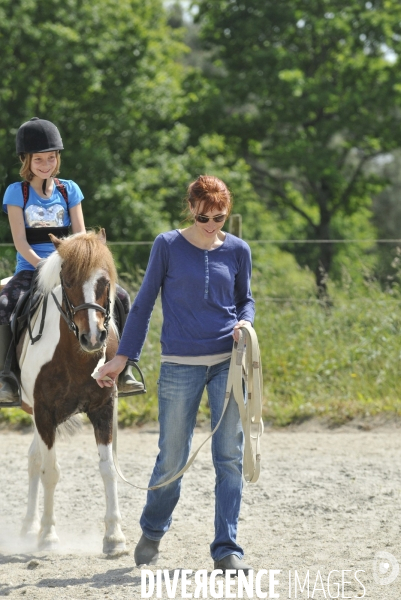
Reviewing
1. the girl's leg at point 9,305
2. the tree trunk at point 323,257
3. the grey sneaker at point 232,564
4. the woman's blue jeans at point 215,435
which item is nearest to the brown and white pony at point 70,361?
the girl's leg at point 9,305

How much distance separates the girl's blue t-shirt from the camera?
530 centimetres

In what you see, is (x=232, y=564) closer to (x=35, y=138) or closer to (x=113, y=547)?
(x=113, y=547)

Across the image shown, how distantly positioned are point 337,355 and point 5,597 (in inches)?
238

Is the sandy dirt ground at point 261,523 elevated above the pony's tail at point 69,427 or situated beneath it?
situated beneath

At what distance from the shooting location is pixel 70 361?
5023 mm

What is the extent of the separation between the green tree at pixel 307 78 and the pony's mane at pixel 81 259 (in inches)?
800

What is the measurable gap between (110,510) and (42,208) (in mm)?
1898

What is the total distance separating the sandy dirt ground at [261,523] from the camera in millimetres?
4043

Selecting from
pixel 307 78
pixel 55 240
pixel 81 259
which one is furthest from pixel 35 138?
pixel 307 78

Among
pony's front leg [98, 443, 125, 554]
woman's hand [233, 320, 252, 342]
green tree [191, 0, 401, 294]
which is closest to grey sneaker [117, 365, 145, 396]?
pony's front leg [98, 443, 125, 554]

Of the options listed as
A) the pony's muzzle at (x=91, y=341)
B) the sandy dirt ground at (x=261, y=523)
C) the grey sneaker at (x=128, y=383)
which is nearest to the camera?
the sandy dirt ground at (x=261, y=523)

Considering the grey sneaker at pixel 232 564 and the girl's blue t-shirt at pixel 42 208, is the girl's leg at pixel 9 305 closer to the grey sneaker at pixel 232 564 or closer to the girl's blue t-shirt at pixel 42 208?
the girl's blue t-shirt at pixel 42 208

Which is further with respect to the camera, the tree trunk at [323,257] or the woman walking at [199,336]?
the tree trunk at [323,257]

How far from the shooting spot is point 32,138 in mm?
5277
